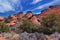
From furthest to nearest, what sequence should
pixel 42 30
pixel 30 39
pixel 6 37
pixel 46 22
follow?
pixel 46 22, pixel 42 30, pixel 6 37, pixel 30 39

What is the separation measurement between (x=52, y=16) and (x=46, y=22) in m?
1.54

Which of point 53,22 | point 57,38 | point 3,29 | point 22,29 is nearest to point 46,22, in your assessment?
point 53,22

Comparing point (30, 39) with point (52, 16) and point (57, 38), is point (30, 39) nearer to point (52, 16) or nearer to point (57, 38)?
point (57, 38)

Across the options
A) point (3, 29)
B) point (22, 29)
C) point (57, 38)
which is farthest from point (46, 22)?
point (57, 38)

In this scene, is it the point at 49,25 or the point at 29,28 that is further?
the point at 29,28

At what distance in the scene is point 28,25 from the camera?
32.7 meters

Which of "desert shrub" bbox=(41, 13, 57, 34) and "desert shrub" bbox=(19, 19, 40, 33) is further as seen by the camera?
"desert shrub" bbox=(19, 19, 40, 33)

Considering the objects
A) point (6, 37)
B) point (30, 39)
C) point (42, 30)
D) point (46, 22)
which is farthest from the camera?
point (46, 22)

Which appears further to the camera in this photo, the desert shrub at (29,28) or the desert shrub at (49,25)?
the desert shrub at (29,28)

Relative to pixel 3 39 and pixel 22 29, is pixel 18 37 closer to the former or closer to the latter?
pixel 3 39

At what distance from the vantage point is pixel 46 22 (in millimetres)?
32000

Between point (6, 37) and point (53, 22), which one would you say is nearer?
point (6, 37)

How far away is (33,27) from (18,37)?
9.05 meters

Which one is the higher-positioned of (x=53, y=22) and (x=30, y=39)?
(x=53, y=22)
